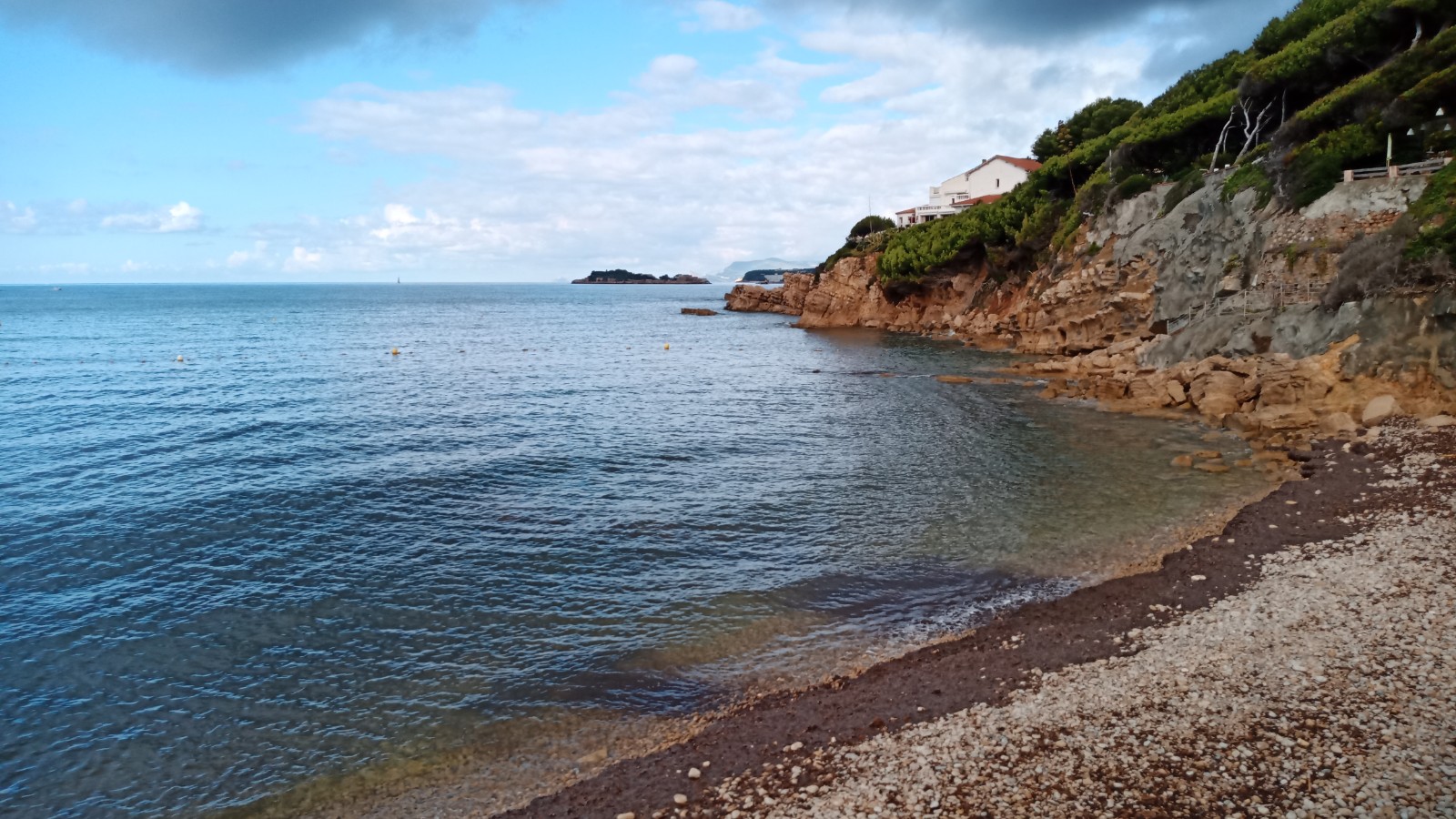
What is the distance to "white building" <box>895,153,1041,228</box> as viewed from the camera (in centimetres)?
11964

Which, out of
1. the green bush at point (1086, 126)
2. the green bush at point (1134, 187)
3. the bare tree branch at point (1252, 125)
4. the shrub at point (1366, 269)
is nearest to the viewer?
the shrub at point (1366, 269)

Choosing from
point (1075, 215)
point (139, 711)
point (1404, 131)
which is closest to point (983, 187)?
point (1075, 215)

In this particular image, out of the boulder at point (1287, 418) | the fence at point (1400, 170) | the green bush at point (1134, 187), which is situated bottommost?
the boulder at point (1287, 418)

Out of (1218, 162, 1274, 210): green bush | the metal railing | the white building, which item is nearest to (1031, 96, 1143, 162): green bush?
the white building

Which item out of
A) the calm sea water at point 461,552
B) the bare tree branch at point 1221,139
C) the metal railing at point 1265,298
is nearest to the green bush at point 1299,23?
the bare tree branch at point 1221,139

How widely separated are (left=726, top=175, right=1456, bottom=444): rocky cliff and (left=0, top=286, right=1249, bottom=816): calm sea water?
4377 mm

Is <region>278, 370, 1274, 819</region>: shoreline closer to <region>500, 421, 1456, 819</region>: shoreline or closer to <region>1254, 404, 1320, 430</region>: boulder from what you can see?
<region>500, 421, 1456, 819</region>: shoreline

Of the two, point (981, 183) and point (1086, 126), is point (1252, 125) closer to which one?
point (1086, 126)

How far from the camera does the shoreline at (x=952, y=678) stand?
1233 cm

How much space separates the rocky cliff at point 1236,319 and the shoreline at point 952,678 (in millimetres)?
10200

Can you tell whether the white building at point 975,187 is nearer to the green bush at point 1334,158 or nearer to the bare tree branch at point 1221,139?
the bare tree branch at point 1221,139

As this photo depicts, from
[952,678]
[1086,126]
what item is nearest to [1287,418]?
[952,678]

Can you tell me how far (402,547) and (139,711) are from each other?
8916 millimetres

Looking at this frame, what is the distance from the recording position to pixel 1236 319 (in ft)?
136
